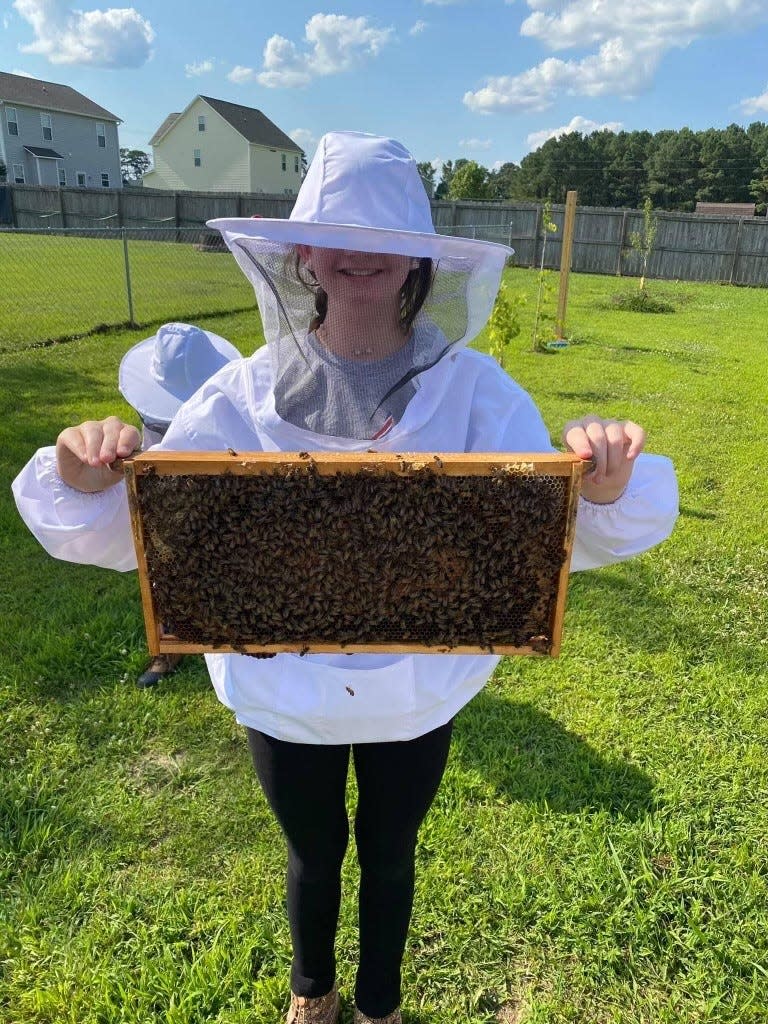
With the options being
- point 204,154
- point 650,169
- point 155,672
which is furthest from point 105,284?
point 650,169

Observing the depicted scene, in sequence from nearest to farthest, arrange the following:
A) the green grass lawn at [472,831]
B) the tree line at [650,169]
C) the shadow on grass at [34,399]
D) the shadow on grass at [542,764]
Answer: the green grass lawn at [472,831], the shadow on grass at [542,764], the shadow on grass at [34,399], the tree line at [650,169]

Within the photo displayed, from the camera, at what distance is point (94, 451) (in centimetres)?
152

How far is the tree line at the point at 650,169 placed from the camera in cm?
7600

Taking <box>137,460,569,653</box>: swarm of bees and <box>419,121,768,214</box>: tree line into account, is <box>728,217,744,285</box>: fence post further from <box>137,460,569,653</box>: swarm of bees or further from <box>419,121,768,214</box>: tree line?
<box>419,121,768,214</box>: tree line

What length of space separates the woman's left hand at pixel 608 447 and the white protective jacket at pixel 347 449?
0.32 ft

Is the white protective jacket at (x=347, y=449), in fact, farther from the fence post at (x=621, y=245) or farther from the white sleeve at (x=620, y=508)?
the fence post at (x=621, y=245)

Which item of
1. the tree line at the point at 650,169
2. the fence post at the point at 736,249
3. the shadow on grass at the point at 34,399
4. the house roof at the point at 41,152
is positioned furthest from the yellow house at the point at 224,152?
the shadow on grass at the point at 34,399

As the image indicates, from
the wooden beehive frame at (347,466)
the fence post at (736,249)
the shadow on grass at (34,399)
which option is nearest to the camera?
the wooden beehive frame at (347,466)

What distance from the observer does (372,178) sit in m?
1.50

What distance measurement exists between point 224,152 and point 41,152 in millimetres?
14827

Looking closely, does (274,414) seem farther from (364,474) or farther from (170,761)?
(170,761)

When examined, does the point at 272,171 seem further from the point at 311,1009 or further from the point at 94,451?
the point at 311,1009

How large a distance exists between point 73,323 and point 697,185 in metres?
84.9

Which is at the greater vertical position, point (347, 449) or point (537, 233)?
point (537, 233)
